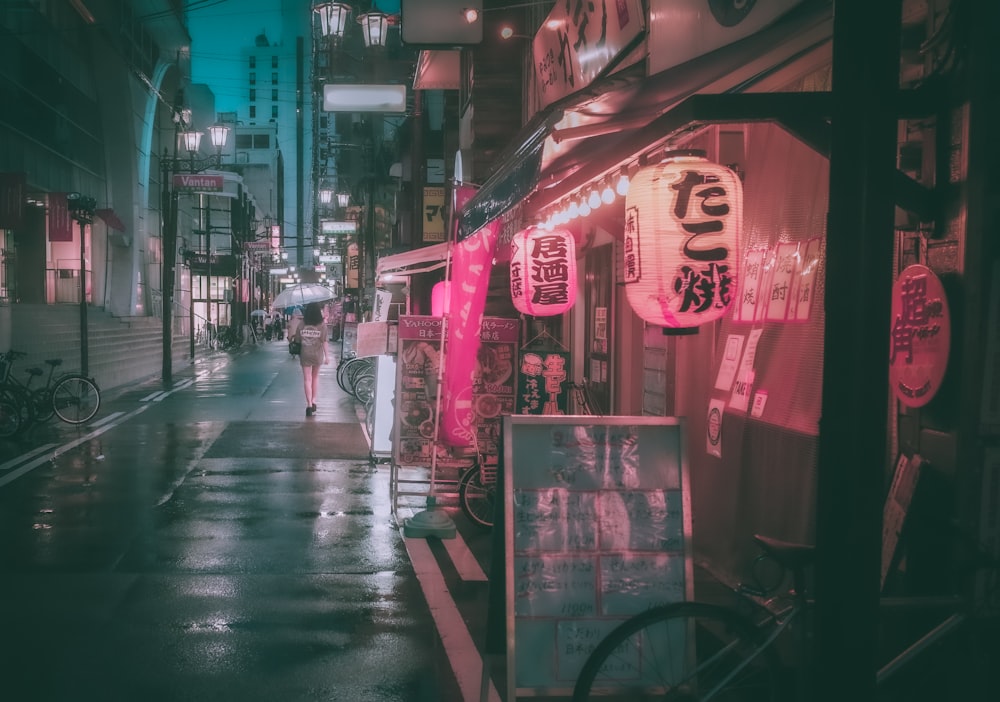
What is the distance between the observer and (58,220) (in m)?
25.8

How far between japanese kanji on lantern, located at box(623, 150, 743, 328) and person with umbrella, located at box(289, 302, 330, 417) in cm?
1544

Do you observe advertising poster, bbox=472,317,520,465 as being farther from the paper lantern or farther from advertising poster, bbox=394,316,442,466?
advertising poster, bbox=394,316,442,466

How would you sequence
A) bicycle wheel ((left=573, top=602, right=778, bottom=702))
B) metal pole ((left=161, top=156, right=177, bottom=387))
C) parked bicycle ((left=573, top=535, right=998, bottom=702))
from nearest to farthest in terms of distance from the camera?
1. parked bicycle ((left=573, top=535, right=998, bottom=702))
2. bicycle wheel ((left=573, top=602, right=778, bottom=702))
3. metal pole ((left=161, top=156, right=177, bottom=387))

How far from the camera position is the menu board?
4.94 metres

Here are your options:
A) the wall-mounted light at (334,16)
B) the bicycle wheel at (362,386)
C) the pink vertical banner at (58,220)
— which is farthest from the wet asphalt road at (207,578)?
the pink vertical banner at (58,220)

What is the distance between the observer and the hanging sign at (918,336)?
4684 mm

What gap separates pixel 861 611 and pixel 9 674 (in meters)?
5.30

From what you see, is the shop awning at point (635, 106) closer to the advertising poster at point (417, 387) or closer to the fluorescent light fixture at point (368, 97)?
the advertising poster at point (417, 387)

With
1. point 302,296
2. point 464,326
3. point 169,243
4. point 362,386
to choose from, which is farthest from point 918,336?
point 169,243

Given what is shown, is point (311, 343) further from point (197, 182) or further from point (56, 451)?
point (197, 182)

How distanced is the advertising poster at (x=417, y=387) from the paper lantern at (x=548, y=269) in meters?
1.37

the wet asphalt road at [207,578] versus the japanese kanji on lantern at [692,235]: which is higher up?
the japanese kanji on lantern at [692,235]

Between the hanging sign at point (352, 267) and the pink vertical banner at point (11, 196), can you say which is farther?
the hanging sign at point (352, 267)

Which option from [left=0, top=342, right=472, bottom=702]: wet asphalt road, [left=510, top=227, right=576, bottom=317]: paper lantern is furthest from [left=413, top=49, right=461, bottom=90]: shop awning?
[left=510, top=227, right=576, bottom=317]: paper lantern
